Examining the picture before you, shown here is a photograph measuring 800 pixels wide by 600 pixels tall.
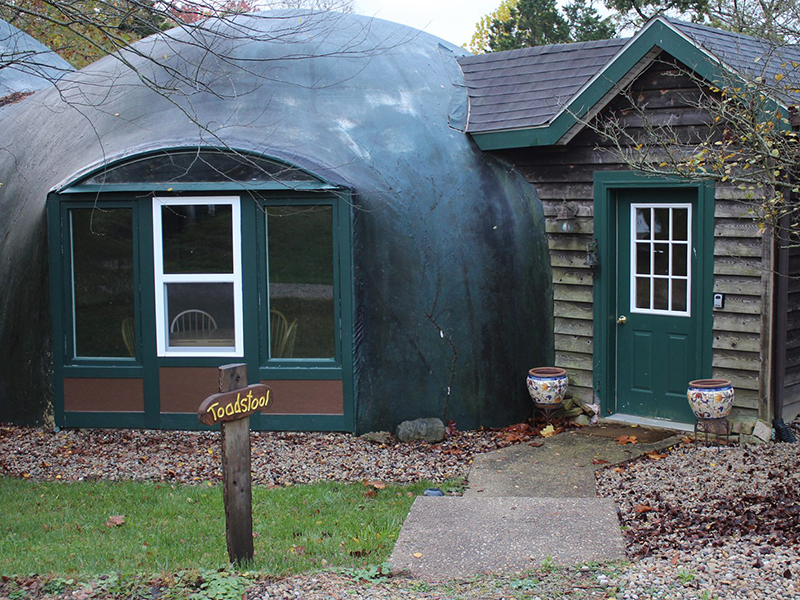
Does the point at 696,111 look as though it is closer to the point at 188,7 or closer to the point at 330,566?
the point at 188,7

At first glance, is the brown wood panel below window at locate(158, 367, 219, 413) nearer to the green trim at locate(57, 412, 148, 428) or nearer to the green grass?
the green trim at locate(57, 412, 148, 428)

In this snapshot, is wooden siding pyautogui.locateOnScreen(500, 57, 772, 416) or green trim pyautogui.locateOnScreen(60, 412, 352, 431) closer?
wooden siding pyautogui.locateOnScreen(500, 57, 772, 416)

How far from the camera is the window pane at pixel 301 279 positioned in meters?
8.66

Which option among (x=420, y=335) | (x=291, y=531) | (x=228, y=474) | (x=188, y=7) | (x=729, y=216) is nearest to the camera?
(x=228, y=474)

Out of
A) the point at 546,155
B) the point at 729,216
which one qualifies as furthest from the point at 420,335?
the point at 729,216

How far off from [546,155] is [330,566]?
17.7ft

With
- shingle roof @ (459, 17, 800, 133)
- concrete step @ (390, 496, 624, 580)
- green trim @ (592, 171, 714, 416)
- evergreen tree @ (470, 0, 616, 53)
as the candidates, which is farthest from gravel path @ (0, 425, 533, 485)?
evergreen tree @ (470, 0, 616, 53)

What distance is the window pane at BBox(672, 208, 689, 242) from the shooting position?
336 inches

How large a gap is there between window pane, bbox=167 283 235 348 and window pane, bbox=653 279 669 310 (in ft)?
13.4

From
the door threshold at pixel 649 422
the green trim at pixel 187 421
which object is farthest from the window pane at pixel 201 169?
the door threshold at pixel 649 422

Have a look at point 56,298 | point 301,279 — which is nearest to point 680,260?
point 301,279

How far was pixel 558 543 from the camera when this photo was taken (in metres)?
5.56

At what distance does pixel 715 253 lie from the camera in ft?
26.8

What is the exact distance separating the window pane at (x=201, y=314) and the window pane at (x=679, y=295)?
420cm
